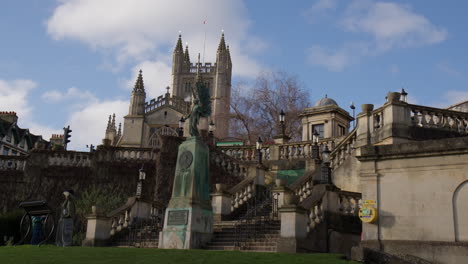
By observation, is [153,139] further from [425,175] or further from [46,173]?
[425,175]

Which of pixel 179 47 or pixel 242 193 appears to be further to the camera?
pixel 179 47

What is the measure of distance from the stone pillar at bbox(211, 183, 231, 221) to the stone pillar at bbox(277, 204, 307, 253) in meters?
5.11

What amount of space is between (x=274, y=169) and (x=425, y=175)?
581 inches

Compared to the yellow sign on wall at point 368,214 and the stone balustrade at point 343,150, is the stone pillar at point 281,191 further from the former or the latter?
the yellow sign on wall at point 368,214

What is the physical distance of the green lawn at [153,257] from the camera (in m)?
11.3

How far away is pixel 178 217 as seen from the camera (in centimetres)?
1645

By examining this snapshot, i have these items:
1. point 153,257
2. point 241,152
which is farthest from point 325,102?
point 153,257

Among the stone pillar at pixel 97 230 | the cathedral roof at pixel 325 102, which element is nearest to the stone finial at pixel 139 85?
the cathedral roof at pixel 325 102

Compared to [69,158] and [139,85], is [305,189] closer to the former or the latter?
[69,158]

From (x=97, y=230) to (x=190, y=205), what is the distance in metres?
4.54

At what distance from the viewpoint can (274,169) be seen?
1041 inches

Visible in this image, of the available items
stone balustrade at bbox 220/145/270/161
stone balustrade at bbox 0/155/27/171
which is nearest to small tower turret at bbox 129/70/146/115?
stone balustrade at bbox 0/155/27/171

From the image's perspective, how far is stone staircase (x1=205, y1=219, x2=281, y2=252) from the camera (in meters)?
15.9

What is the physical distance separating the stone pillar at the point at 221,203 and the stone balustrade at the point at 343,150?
525 centimetres
